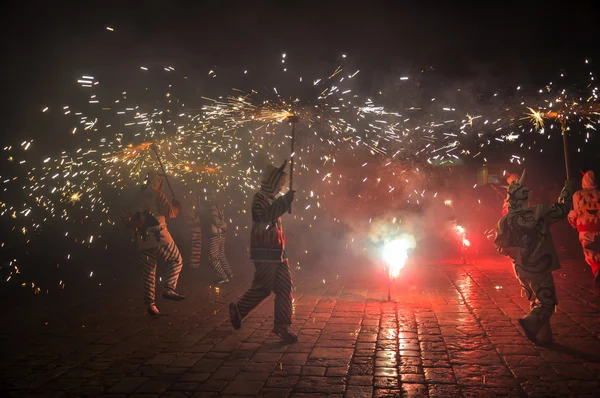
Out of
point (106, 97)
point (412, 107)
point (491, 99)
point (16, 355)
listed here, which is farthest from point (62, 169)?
point (491, 99)

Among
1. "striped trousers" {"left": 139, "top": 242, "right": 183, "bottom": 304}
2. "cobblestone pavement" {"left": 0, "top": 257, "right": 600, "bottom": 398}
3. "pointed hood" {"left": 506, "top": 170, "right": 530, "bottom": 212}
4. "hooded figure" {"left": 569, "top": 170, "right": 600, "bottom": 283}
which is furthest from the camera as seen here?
"hooded figure" {"left": 569, "top": 170, "right": 600, "bottom": 283}

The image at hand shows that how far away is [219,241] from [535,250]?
7.09 metres

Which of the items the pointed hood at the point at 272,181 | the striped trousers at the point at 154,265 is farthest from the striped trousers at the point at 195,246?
the pointed hood at the point at 272,181

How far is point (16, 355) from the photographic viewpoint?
19.1 feet

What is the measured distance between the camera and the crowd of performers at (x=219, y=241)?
6.50 meters

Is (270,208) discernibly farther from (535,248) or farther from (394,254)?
(394,254)

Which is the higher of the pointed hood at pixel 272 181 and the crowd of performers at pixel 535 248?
the pointed hood at pixel 272 181

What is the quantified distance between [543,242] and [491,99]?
7.95 m

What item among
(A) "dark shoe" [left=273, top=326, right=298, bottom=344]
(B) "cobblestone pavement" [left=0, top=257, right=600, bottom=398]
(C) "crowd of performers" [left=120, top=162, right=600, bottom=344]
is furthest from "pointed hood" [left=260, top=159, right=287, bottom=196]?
(B) "cobblestone pavement" [left=0, top=257, right=600, bottom=398]

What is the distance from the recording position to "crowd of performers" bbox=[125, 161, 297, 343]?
650 centimetres

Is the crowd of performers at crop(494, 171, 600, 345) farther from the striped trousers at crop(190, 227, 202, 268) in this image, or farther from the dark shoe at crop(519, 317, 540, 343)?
the striped trousers at crop(190, 227, 202, 268)

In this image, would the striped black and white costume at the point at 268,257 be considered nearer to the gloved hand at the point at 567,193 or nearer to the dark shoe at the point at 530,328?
the dark shoe at the point at 530,328

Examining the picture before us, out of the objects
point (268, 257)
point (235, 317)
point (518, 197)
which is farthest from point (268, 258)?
point (518, 197)

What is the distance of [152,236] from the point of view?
26.5 ft
